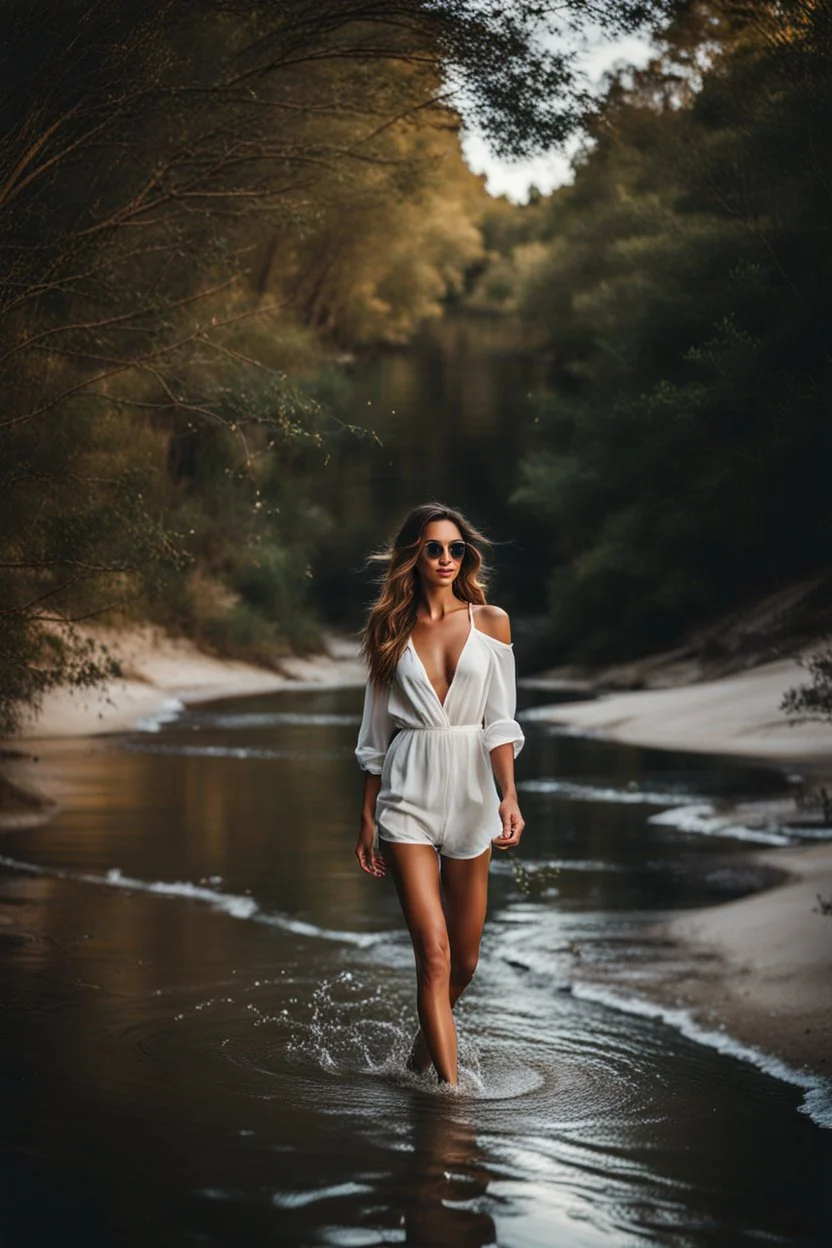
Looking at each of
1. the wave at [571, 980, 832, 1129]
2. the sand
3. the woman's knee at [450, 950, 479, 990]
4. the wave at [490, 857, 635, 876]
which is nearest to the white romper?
the woman's knee at [450, 950, 479, 990]

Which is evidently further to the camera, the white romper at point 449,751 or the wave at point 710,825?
the wave at point 710,825

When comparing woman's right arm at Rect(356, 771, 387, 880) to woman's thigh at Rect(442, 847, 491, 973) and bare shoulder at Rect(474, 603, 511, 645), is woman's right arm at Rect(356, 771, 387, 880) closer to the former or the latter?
woman's thigh at Rect(442, 847, 491, 973)

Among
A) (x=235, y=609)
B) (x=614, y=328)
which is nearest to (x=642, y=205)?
(x=614, y=328)

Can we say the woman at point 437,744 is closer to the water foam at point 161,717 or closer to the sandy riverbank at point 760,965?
the sandy riverbank at point 760,965

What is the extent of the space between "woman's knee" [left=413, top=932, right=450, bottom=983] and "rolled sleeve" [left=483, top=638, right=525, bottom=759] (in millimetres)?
658

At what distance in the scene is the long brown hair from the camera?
616cm

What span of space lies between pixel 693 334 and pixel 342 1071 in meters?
22.2

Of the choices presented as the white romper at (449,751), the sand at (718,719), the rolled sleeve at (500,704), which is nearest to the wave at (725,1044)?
the white romper at (449,751)

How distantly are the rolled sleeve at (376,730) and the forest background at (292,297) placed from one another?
12.9 feet

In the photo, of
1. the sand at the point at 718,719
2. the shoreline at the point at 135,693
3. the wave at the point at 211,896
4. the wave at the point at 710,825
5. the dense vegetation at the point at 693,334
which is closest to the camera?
the wave at the point at 211,896

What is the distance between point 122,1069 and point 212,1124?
96 centimetres

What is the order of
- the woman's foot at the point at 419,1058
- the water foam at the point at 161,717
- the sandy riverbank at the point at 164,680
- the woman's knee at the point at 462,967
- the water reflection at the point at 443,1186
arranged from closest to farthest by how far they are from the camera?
the water reflection at the point at 443,1186 → the woman's knee at the point at 462,967 → the woman's foot at the point at 419,1058 → the sandy riverbank at the point at 164,680 → the water foam at the point at 161,717

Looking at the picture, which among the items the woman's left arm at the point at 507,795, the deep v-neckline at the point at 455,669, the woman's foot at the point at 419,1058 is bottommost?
the woman's foot at the point at 419,1058

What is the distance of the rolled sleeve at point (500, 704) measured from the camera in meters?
6.11
